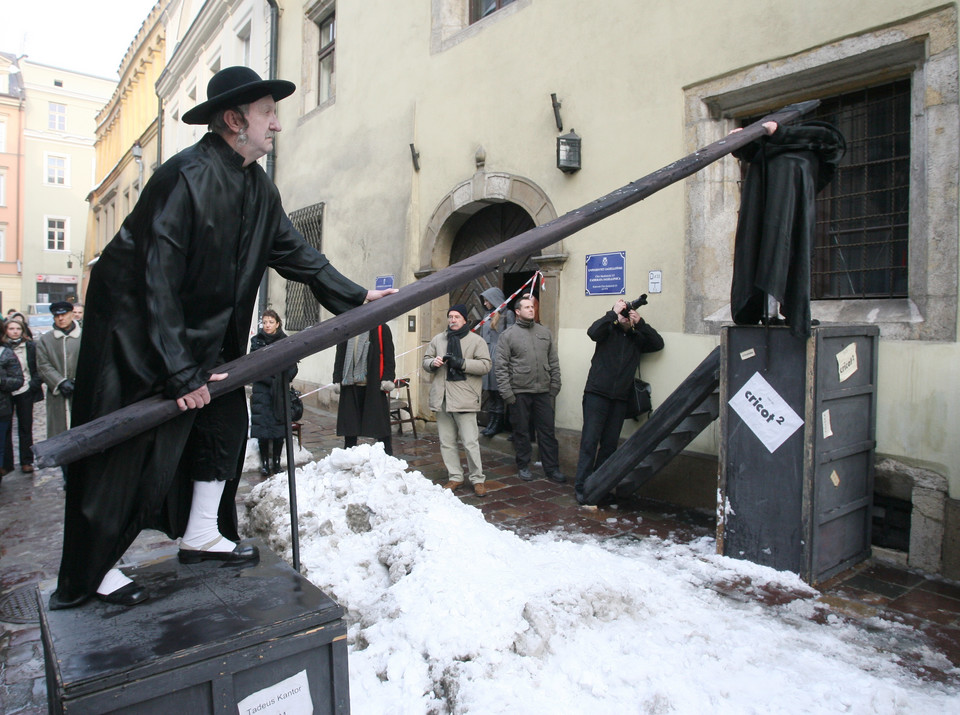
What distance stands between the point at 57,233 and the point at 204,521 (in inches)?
1858

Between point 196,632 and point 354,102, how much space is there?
1015cm

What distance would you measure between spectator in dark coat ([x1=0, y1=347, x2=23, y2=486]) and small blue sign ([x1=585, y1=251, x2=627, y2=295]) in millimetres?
5712

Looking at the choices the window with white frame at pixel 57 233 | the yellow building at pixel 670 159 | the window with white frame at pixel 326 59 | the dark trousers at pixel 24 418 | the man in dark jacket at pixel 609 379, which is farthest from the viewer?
the window with white frame at pixel 57 233

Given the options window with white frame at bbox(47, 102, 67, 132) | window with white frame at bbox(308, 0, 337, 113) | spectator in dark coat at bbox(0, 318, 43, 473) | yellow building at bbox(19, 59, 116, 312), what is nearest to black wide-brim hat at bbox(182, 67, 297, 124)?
spectator in dark coat at bbox(0, 318, 43, 473)

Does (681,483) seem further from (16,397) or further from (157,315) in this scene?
(16,397)

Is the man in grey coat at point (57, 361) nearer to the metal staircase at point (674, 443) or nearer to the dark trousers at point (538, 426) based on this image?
the dark trousers at point (538, 426)

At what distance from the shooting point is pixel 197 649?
1768 millimetres

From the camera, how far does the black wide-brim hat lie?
82.5 inches

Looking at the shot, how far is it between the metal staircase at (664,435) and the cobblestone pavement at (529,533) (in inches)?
10.2

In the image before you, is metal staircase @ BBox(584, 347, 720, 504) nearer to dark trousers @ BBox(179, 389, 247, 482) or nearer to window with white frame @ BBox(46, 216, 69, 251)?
dark trousers @ BBox(179, 389, 247, 482)

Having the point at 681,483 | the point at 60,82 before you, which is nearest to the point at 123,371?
the point at 681,483

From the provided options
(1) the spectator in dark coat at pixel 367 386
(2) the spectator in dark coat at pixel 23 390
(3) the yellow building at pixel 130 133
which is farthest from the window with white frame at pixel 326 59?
(3) the yellow building at pixel 130 133

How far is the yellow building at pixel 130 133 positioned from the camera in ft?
82.3

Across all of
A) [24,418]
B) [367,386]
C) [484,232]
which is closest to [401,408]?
[367,386]
